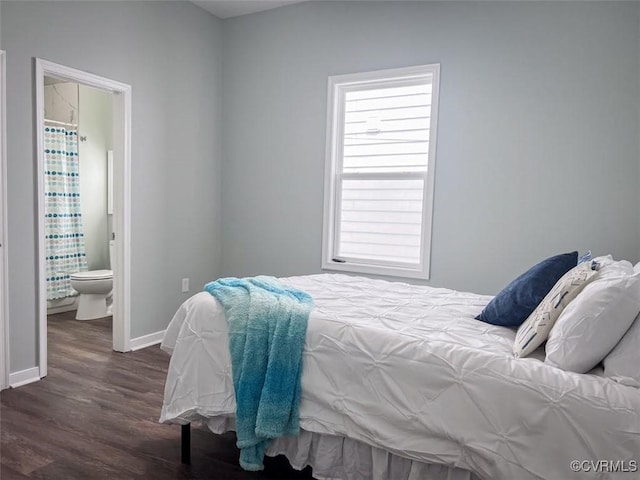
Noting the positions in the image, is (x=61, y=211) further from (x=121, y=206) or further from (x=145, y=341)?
(x=145, y=341)

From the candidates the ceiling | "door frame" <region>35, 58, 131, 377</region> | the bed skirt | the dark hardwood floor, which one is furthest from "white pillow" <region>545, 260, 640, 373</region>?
the ceiling

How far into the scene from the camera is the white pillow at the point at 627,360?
1386 millimetres

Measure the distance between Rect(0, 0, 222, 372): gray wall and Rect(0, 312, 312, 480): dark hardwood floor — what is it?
39cm

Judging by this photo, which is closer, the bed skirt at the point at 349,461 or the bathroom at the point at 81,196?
the bed skirt at the point at 349,461

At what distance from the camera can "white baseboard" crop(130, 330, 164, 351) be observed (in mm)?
3775

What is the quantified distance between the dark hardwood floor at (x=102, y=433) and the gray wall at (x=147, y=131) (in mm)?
389

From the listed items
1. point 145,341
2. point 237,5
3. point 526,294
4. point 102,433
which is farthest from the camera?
point 237,5

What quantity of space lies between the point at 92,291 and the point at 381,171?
315 centimetres

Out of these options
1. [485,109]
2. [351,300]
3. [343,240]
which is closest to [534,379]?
[351,300]

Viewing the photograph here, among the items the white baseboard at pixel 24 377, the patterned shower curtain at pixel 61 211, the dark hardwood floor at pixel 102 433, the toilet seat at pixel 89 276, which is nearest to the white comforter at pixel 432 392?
the dark hardwood floor at pixel 102 433

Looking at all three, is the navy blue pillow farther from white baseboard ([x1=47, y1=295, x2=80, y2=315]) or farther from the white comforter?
white baseboard ([x1=47, y1=295, x2=80, y2=315])

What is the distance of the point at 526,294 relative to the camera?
1959 millimetres

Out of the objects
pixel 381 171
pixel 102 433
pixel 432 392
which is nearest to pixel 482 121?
pixel 381 171

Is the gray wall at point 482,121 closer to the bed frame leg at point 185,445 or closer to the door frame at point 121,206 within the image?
the door frame at point 121,206
